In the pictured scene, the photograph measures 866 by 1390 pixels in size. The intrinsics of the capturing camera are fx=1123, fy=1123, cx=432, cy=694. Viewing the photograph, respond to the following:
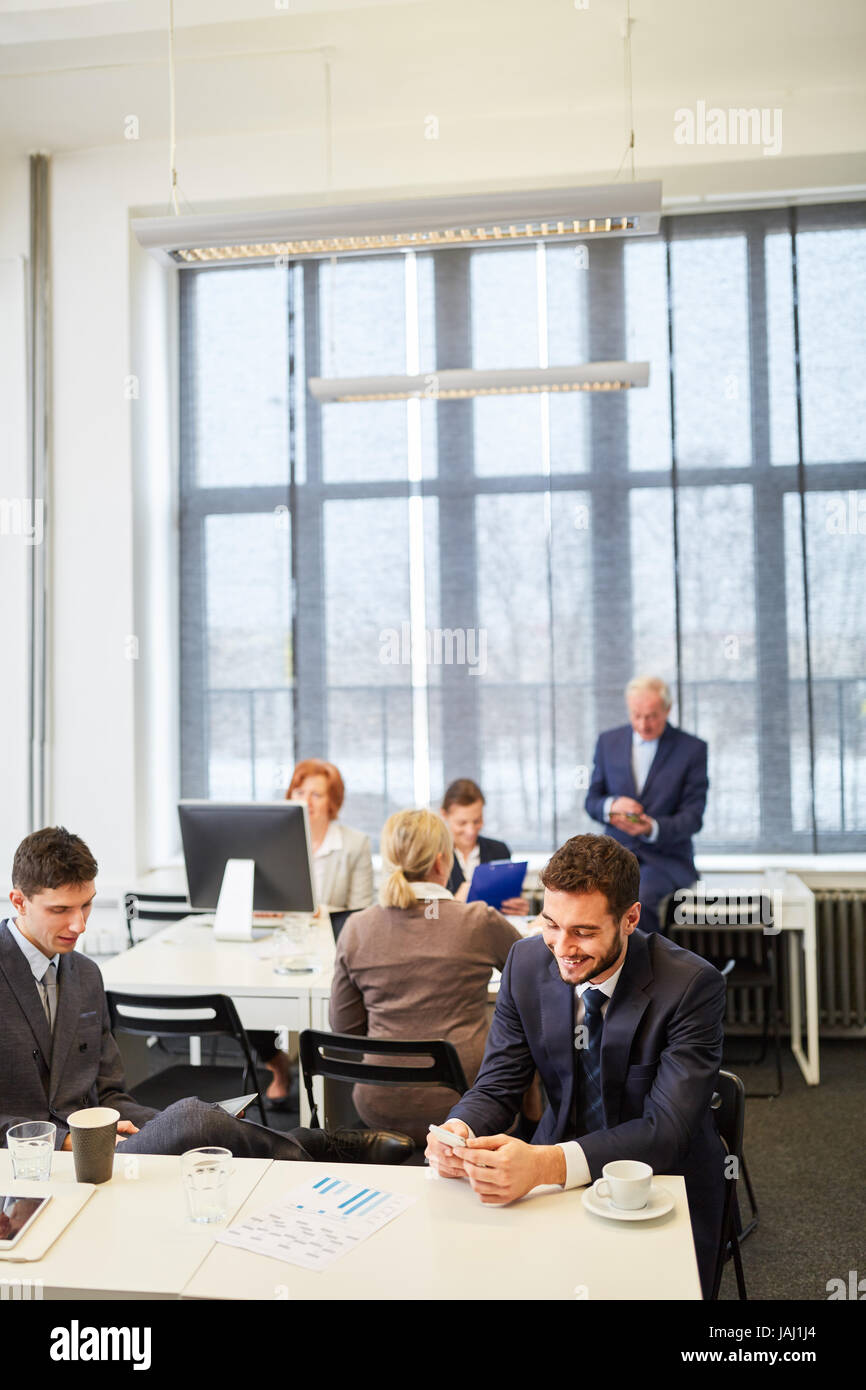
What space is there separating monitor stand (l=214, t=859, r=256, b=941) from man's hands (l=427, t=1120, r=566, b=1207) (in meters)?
2.12

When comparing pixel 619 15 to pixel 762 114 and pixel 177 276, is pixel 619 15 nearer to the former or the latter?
pixel 762 114

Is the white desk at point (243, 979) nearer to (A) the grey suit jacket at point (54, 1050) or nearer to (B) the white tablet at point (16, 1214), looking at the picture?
(A) the grey suit jacket at point (54, 1050)

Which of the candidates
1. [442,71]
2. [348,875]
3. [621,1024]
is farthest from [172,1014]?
[442,71]

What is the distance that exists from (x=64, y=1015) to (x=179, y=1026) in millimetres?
660

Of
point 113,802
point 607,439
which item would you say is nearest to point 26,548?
point 113,802

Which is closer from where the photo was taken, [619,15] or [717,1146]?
[717,1146]

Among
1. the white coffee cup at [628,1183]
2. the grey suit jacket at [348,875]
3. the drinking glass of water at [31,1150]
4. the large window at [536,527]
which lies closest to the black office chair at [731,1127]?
the white coffee cup at [628,1183]

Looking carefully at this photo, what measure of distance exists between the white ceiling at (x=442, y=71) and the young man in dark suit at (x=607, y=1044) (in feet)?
12.0

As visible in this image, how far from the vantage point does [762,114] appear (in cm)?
493

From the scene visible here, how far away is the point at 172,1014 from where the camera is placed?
125 inches

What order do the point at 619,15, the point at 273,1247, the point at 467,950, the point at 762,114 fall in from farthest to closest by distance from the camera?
the point at 762,114, the point at 619,15, the point at 467,950, the point at 273,1247

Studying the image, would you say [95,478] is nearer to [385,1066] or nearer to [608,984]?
[385,1066]

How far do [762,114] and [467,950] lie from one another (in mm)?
4029
